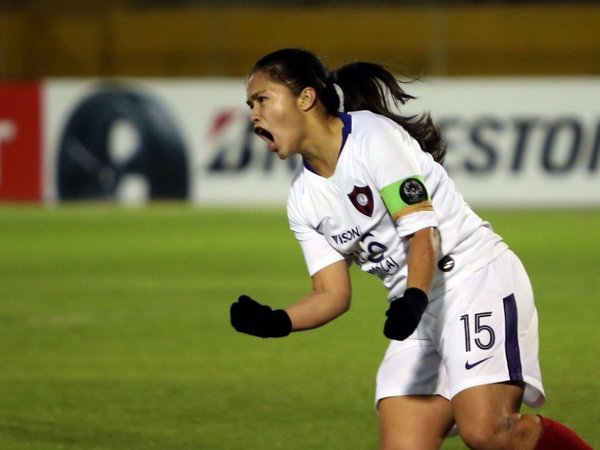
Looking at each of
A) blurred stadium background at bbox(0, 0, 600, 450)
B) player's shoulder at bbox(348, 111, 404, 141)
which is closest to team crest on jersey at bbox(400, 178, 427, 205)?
player's shoulder at bbox(348, 111, 404, 141)

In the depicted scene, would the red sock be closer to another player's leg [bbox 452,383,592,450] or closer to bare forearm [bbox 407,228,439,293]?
another player's leg [bbox 452,383,592,450]

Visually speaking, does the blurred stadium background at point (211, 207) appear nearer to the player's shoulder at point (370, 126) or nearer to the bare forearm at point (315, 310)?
the player's shoulder at point (370, 126)

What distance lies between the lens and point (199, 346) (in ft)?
30.3

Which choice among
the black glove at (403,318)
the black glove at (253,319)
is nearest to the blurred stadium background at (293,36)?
the black glove at (253,319)

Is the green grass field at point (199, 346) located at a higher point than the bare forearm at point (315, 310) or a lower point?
lower

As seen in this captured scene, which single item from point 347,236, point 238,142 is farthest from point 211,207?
point 347,236

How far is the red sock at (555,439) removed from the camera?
464 cm

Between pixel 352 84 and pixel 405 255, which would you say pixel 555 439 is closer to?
pixel 405 255

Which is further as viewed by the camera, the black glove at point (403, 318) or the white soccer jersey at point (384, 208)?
the white soccer jersey at point (384, 208)

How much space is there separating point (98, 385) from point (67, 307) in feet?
11.3

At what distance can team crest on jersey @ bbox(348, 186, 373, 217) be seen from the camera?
15.0ft

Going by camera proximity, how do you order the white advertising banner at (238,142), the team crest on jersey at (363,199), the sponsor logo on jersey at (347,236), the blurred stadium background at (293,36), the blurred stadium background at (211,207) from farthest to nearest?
the blurred stadium background at (293,36)
the white advertising banner at (238,142)
the blurred stadium background at (211,207)
the sponsor logo on jersey at (347,236)
the team crest on jersey at (363,199)

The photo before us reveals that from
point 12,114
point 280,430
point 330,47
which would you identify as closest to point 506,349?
point 280,430

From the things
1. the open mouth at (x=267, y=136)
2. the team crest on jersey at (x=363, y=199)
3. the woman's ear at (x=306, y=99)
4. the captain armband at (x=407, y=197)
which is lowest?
the team crest on jersey at (x=363, y=199)
